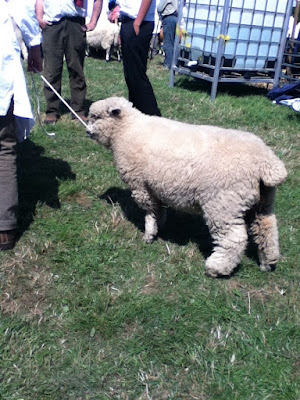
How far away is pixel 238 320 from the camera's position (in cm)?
280

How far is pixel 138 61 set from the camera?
518 cm

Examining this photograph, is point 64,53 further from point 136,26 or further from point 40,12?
point 136,26

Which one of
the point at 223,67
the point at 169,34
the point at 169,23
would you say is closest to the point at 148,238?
the point at 223,67

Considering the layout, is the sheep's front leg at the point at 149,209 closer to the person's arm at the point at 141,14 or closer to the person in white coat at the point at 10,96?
the person in white coat at the point at 10,96

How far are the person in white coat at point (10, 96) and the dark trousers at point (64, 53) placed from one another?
2.58 m

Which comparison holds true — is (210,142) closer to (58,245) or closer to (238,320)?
(238,320)

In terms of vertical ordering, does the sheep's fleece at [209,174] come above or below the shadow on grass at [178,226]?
above

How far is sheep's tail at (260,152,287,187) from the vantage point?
2.86 m

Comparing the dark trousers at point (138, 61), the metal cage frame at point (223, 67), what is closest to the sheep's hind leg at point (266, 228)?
the dark trousers at point (138, 61)

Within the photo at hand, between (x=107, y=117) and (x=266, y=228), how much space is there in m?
1.42

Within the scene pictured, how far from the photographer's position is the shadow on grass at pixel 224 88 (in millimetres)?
8941

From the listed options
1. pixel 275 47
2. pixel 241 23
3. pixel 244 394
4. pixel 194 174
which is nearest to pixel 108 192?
pixel 194 174

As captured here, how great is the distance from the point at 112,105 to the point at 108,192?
1.09 metres

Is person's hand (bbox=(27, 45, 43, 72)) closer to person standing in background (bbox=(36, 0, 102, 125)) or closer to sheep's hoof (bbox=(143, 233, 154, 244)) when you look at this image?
sheep's hoof (bbox=(143, 233, 154, 244))
